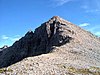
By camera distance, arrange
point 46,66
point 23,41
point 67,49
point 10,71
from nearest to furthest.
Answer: point 10,71
point 46,66
point 67,49
point 23,41

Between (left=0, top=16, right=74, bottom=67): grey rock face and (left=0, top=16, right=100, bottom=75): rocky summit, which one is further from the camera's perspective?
(left=0, top=16, right=74, bottom=67): grey rock face

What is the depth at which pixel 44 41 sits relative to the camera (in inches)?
6299

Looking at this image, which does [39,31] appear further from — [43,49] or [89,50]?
[89,50]

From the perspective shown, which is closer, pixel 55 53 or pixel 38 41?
pixel 55 53

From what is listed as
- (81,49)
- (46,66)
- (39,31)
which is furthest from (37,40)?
(46,66)

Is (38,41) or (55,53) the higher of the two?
(38,41)

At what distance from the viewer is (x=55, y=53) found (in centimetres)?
10919

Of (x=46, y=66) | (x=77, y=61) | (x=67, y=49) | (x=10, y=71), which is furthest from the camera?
(x=67, y=49)

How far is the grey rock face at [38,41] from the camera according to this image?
151m

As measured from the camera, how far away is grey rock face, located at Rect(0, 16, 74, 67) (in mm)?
151000

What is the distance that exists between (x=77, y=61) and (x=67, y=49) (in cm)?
1852

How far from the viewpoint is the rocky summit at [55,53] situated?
269ft

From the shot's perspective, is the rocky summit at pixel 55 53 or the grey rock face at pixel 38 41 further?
the grey rock face at pixel 38 41

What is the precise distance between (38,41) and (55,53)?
56.7 meters
